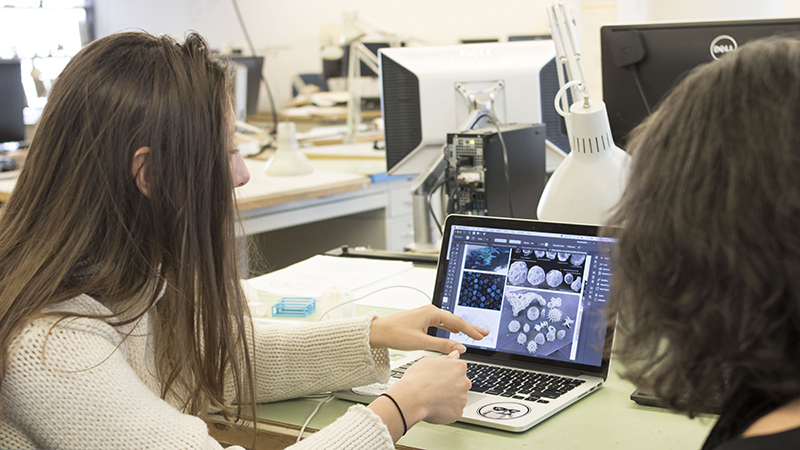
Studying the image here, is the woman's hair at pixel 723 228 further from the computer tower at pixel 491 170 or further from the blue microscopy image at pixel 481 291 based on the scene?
the computer tower at pixel 491 170

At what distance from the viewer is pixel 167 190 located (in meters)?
0.78

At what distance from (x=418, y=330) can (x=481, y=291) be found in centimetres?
11

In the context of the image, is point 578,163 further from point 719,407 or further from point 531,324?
point 719,407

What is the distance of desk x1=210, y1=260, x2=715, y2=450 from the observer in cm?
79

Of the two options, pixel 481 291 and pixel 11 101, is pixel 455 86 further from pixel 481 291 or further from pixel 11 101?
pixel 11 101

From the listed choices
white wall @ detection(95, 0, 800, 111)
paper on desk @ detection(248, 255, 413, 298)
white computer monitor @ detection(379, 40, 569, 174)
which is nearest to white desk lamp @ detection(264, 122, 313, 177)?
Answer: white computer monitor @ detection(379, 40, 569, 174)

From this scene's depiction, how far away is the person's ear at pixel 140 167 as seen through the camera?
767 millimetres

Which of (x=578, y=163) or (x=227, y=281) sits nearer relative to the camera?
(x=227, y=281)

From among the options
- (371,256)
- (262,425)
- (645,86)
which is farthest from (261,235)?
(262,425)

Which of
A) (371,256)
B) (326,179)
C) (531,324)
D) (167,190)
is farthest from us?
(326,179)

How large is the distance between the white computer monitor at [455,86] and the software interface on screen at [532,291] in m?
0.83

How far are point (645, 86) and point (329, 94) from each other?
4.51m

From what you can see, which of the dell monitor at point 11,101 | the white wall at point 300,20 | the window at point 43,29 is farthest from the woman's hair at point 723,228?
the window at point 43,29

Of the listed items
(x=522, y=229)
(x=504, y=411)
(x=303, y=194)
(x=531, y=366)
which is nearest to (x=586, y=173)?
(x=522, y=229)
